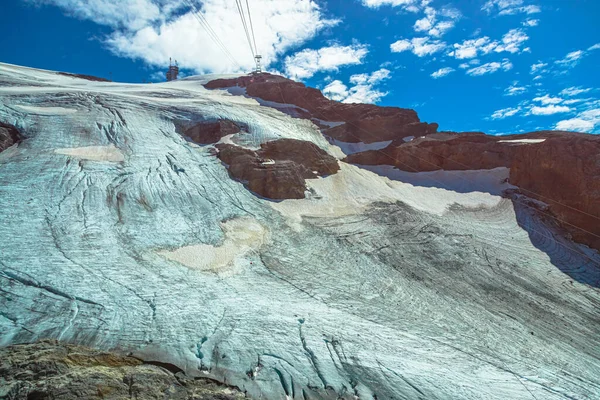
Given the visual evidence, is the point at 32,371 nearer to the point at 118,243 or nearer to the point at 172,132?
the point at 118,243

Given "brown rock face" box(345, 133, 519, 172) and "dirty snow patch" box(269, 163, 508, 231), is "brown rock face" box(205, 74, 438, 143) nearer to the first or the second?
→ "brown rock face" box(345, 133, 519, 172)

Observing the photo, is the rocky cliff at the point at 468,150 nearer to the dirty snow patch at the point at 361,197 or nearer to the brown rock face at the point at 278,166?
the dirty snow patch at the point at 361,197

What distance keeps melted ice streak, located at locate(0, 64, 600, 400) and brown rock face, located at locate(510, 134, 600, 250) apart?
5.68ft

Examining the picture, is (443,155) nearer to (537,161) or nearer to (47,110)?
(537,161)

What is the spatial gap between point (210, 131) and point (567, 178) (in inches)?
802

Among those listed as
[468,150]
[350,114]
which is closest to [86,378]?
[468,150]

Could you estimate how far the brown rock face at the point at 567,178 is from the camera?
19328mm

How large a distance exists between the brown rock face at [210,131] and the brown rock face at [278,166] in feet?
5.08

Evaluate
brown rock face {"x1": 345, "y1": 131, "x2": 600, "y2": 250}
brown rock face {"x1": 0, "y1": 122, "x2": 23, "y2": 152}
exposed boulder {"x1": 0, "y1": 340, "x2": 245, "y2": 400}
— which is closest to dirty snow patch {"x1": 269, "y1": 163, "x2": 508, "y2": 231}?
brown rock face {"x1": 345, "y1": 131, "x2": 600, "y2": 250}

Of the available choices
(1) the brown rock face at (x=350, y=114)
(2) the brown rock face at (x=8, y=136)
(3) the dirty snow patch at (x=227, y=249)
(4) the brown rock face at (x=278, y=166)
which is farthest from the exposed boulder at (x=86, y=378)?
(1) the brown rock face at (x=350, y=114)

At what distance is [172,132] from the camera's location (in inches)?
821

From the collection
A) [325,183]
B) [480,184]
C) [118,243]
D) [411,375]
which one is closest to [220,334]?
[411,375]

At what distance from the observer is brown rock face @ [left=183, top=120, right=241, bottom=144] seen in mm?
21156

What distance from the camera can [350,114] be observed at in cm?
3472
